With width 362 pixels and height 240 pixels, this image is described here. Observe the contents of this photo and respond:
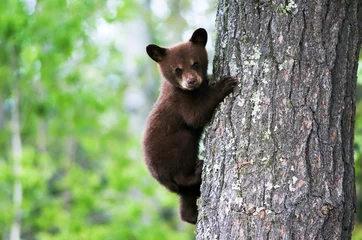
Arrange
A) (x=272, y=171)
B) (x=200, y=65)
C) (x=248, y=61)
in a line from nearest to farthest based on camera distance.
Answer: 1. (x=272, y=171)
2. (x=248, y=61)
3. (x=200, y=65)

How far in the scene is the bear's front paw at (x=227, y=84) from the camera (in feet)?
11.5

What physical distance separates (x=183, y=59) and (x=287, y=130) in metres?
1.72

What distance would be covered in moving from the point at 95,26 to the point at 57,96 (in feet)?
4.79

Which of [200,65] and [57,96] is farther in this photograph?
[57,96]

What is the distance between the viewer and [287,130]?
3227 mm

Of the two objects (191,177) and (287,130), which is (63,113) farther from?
(287,130)

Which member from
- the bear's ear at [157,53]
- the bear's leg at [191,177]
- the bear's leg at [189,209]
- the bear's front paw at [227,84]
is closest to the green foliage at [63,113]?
the bear's ear at [157,53]

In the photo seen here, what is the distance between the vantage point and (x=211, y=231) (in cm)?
338

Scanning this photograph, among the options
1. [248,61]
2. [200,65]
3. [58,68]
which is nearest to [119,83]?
[58,68]

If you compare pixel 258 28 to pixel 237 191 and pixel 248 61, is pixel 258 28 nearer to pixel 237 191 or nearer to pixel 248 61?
pixel 248 61

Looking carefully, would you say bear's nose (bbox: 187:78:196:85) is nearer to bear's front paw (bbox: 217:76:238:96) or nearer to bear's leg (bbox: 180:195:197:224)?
bear's front paw (bbox: 217:76:238:96)

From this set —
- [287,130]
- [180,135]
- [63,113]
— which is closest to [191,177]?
[180,135]

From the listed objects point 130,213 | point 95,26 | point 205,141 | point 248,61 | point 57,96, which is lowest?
point 130,213

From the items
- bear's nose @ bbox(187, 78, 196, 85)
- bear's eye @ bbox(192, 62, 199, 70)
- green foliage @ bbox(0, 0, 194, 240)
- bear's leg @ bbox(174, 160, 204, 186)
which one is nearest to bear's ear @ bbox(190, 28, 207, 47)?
bear's eye @ bbox(192, 62, 199, 70)
